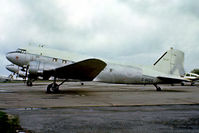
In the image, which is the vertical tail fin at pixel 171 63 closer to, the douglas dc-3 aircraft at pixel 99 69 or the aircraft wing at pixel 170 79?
the douglas dc-3 aircraft at pixel 99 69

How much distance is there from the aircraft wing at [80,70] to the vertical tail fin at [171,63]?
8.34m

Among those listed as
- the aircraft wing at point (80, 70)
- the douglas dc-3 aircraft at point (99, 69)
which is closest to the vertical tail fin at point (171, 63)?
the douglas dc-3 aircraft at point (99, 69)

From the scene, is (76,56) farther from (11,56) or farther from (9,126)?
(9,126)

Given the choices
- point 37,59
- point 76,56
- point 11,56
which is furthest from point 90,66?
point 11,56

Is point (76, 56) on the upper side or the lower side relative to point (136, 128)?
upper

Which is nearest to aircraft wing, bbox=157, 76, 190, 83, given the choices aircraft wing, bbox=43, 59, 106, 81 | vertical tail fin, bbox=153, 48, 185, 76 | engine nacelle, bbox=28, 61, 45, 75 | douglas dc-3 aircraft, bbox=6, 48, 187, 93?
douglas dc-3 aircraft, bbox=6, 48, 187, 93

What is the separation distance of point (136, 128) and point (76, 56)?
44.8ft

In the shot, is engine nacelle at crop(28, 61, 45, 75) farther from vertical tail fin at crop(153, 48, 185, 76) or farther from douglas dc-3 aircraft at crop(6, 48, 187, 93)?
vertical tail fin at crop(153, 48, 185, 76)

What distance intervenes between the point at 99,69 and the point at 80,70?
146cm

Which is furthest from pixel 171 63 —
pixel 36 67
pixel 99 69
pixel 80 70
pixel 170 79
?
pixel 36 67

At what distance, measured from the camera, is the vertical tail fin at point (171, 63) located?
806 inches

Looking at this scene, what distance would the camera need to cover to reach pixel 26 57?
16.3 meters

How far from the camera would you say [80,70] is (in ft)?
48.9

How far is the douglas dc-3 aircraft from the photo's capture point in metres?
14.7
